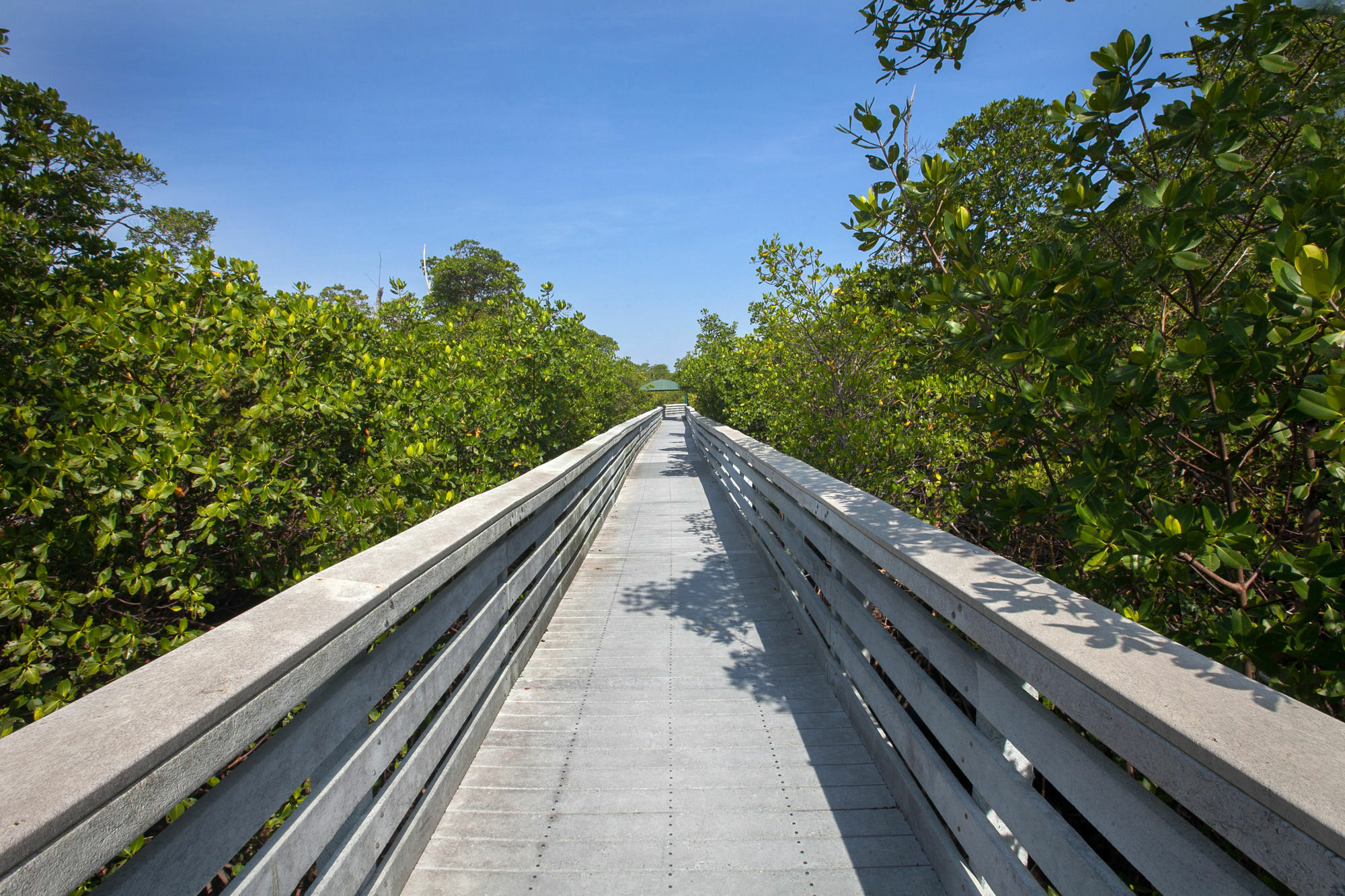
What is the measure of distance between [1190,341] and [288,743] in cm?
245

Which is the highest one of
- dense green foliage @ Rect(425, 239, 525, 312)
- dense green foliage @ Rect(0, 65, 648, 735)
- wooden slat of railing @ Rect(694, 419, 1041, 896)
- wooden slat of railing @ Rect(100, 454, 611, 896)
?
dense green foliage @ Rect(425, 239, 525, 312)

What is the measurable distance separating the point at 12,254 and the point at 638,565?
460 centimetres

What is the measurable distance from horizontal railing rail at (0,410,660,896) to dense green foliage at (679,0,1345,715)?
6.82 feet

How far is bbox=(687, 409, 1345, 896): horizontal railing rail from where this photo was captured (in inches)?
38.9

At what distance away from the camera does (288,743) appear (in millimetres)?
1515

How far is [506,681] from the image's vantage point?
11.1 feet

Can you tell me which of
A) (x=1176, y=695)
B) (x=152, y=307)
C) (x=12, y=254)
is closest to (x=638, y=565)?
(x=152, y=307)

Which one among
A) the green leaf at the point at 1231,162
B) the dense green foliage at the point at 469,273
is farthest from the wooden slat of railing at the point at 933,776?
the dense green foliage at the point at 469,273

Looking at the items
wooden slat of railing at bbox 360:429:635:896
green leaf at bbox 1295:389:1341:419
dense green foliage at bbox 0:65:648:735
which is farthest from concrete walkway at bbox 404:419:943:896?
green leaf at bbox 1295:389:1341:419

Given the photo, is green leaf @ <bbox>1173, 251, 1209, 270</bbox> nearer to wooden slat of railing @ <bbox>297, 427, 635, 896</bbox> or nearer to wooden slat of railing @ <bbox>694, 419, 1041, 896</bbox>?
wooden slat of railing @ <bbox>694, 419, 1041, 896</bbox>

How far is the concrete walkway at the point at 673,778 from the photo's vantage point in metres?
2.18

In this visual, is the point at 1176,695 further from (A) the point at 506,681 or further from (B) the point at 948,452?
(B) the point at 948,452

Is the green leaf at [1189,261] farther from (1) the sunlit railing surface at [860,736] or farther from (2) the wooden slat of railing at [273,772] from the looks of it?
(2) the wooden slat of railing at [273,772]

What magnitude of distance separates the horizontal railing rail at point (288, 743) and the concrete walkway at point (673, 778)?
0.25 metres
